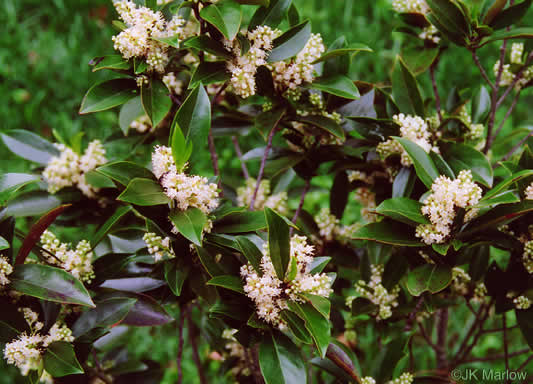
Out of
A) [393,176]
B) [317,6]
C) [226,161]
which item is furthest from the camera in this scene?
[317,6]

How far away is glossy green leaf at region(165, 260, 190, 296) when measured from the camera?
1.19m

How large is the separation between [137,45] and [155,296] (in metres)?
0.66

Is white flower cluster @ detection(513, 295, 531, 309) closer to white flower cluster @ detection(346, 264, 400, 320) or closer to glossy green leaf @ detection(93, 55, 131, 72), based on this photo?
white flower cluster @ detection(346, 264, 400, 320)

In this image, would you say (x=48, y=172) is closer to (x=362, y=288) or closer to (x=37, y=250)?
(x=37, y=250)

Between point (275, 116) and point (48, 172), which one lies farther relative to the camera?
point (48, 172)

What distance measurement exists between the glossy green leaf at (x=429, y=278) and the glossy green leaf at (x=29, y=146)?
46.7 inches

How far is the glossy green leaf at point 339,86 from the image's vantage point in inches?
51.3

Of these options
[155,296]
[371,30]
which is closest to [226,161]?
[371,30]

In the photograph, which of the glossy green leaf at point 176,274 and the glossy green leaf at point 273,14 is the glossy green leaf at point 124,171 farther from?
the glossy green leaf at point 273,14

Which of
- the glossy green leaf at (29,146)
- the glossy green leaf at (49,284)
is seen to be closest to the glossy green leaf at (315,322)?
the glossy green leaf at (49,284)

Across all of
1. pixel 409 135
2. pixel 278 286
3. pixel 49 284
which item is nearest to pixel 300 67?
pixel 409 135

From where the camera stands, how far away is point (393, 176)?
4.78 feet

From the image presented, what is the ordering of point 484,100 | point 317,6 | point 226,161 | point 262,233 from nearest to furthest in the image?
point 262,233 < point 484,100 < point 226,161 < point 317,6

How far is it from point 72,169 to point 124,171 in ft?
1.74
